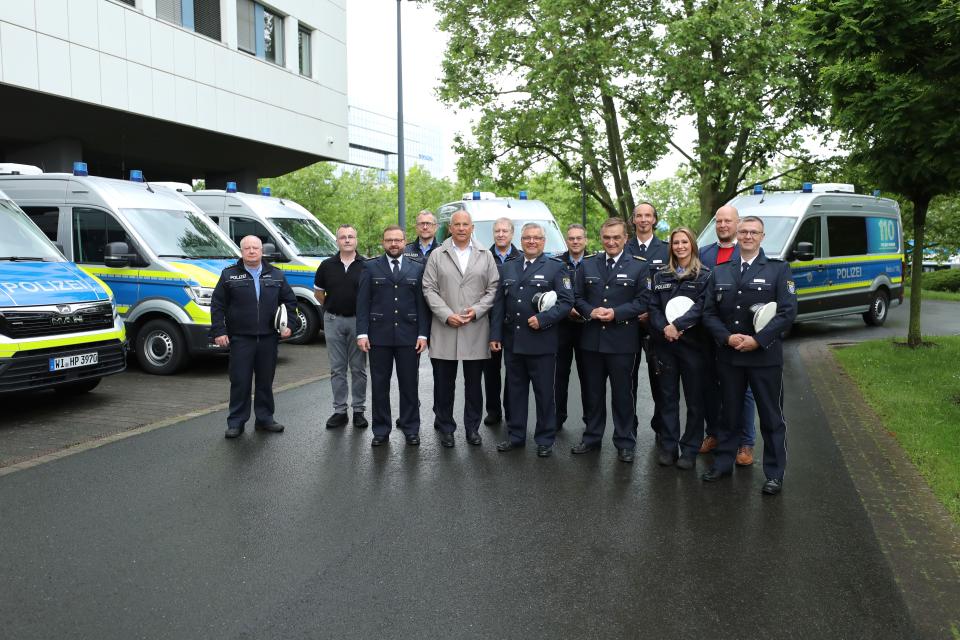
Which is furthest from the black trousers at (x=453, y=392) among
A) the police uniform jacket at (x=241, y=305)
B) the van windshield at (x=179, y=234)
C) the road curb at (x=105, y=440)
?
the van windshield at (x=179, y=234)

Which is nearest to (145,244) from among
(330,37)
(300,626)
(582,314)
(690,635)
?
(582,314)

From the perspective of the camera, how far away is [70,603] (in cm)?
388

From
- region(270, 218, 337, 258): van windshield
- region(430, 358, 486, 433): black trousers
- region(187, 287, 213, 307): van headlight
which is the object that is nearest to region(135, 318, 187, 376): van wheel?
region(187, 287, 213, 307): van headlight

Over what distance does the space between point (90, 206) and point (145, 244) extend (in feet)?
3.02

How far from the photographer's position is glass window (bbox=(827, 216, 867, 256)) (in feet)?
49.3

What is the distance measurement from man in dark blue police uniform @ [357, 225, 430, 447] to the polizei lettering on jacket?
132 inches

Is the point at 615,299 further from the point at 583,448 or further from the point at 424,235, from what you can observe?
the point at 424,235

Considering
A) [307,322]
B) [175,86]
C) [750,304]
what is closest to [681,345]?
[750,304]

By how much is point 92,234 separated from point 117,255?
0.79m

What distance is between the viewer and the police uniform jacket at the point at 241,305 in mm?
7449

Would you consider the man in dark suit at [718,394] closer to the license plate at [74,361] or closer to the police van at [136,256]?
the license plate at [74,361]

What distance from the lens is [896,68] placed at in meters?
8.35

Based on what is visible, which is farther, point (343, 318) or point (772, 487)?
point (343, 318)

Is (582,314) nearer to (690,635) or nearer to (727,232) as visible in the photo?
(727,232)
